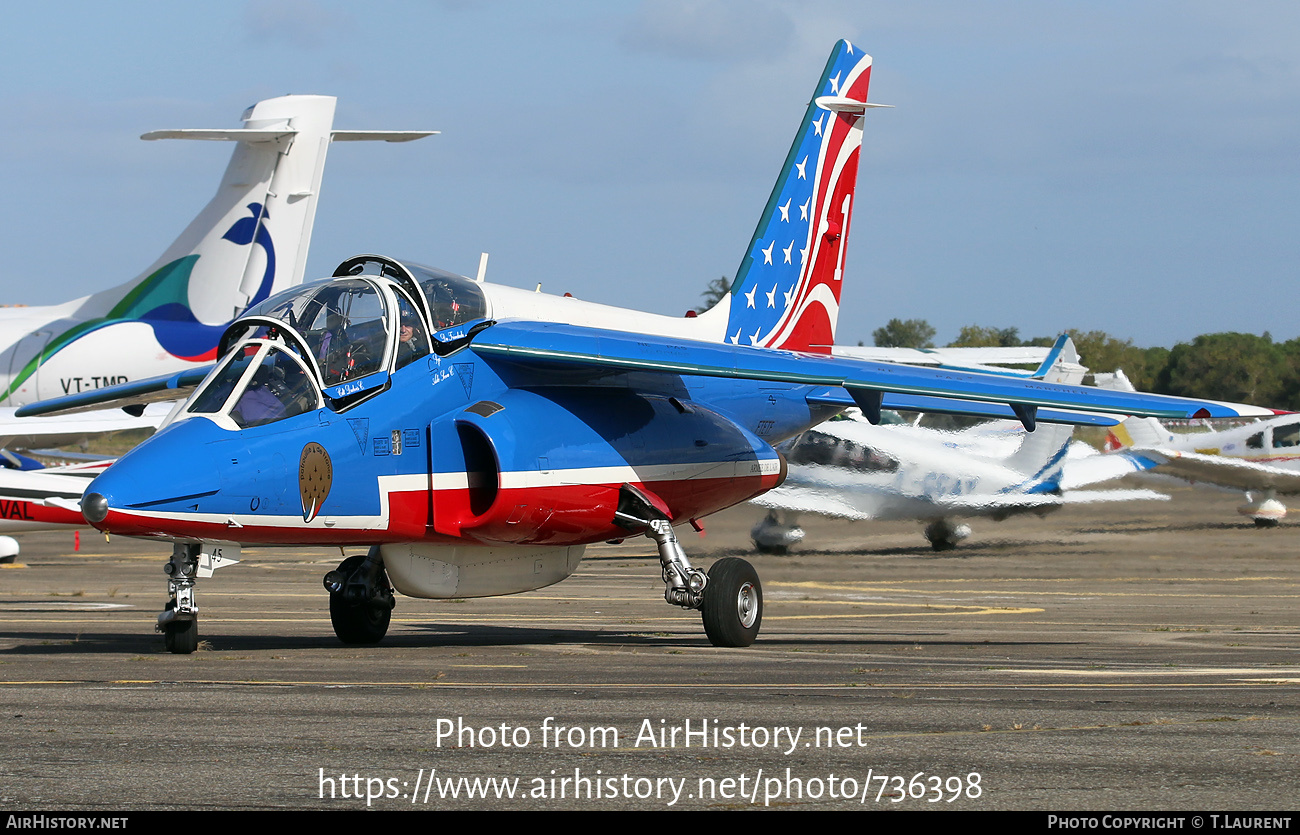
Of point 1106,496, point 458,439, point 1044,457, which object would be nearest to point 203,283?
point 458,439

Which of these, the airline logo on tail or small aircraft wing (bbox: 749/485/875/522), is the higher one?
the airline logo on tail

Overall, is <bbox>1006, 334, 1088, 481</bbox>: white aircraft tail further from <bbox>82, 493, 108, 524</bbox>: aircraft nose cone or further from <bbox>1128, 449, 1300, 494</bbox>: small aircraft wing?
<bbox>82, 493, 108, 524</bbox>: aircraft nose cone

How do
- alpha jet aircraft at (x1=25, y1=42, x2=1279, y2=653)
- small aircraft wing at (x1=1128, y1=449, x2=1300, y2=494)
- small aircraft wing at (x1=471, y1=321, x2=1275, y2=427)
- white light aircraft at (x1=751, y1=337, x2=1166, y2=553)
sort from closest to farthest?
1. alpha jet aircraft at (x1=25, y1=42, x2=1279, y2=653)
2. small aircraft wing at (x1=471, y1=321, x2=1275, y2=427)
3. white light aircraft at (x1=751, y1=337, x2=1166, y2=553)
4. small aircraft wing at (x1=1128, y1=449, x2=1300, y2=494)

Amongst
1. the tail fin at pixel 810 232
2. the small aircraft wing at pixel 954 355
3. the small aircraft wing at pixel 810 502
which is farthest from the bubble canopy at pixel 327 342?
the small aircraft wing at pixel 810 502

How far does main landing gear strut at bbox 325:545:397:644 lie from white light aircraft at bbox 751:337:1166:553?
1660 centimetres

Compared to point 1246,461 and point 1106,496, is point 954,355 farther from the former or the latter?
point 1246,461

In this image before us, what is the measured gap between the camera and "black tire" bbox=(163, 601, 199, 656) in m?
12.3

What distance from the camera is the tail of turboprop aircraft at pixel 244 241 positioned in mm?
27422

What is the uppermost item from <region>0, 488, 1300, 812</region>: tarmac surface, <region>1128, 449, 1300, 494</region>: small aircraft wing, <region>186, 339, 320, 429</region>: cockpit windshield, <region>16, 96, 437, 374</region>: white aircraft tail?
<region>16, 96, 437, 374</region>: white aircraft tail

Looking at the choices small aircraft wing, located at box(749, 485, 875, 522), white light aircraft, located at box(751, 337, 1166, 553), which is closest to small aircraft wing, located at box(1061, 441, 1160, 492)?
white light aircraft, located at box(751, 337, 1166, 553)

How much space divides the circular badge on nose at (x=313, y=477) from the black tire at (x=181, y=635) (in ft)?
4.89

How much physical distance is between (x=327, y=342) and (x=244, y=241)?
1689 cm

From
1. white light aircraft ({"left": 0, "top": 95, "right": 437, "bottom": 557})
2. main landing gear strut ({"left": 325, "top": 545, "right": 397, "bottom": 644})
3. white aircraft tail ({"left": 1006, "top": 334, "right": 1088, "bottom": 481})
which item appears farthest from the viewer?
white aircraft tail ({"left": 1006, "top": 334, "right": 1088, "bottom": 481})

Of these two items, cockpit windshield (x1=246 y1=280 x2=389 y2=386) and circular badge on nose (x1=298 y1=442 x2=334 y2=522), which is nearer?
circular badge on nose (x1=298 y1=442 x2=334 y2=522)
